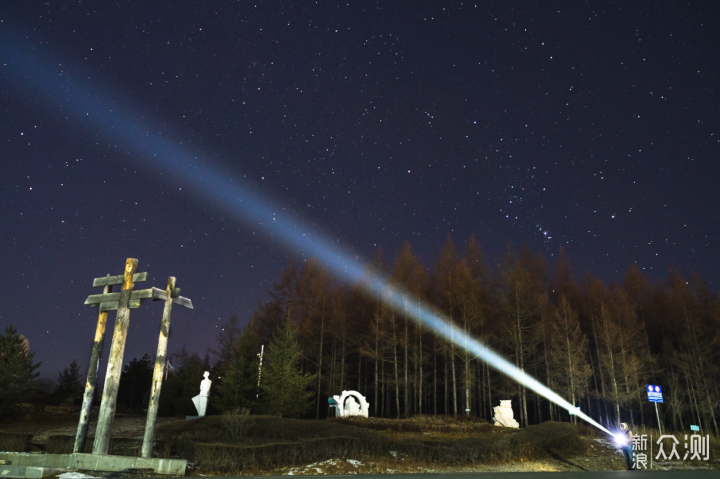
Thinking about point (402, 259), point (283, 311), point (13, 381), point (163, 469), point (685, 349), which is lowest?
point (163, 469)

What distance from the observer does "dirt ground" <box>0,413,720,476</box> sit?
42.8ft

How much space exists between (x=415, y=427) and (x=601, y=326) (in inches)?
697

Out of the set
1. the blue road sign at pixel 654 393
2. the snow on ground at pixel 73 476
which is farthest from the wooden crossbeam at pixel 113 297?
the blue road sign at pixel 654 393

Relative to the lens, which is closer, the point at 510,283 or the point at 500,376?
the point at 510,283

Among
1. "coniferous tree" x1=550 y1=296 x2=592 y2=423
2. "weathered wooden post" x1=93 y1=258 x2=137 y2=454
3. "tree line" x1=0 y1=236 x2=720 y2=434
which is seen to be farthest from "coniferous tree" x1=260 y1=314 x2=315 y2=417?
"coniferous tree" x1=550 y1=296 x2=592 y2=423

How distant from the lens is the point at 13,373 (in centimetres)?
2330

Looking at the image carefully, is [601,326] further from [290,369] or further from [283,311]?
[283,311]

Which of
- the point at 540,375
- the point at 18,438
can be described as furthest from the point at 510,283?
the point at 18,438

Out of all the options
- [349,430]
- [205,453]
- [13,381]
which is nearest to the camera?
[205,453]

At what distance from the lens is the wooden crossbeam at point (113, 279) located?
12.0m

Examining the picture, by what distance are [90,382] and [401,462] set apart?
8882mm

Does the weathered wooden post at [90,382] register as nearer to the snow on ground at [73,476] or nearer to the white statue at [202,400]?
the snow on ground at [73,476]

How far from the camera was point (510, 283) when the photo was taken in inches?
1372

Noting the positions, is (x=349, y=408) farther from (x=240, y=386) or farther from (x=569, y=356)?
(x=569, y=356)
